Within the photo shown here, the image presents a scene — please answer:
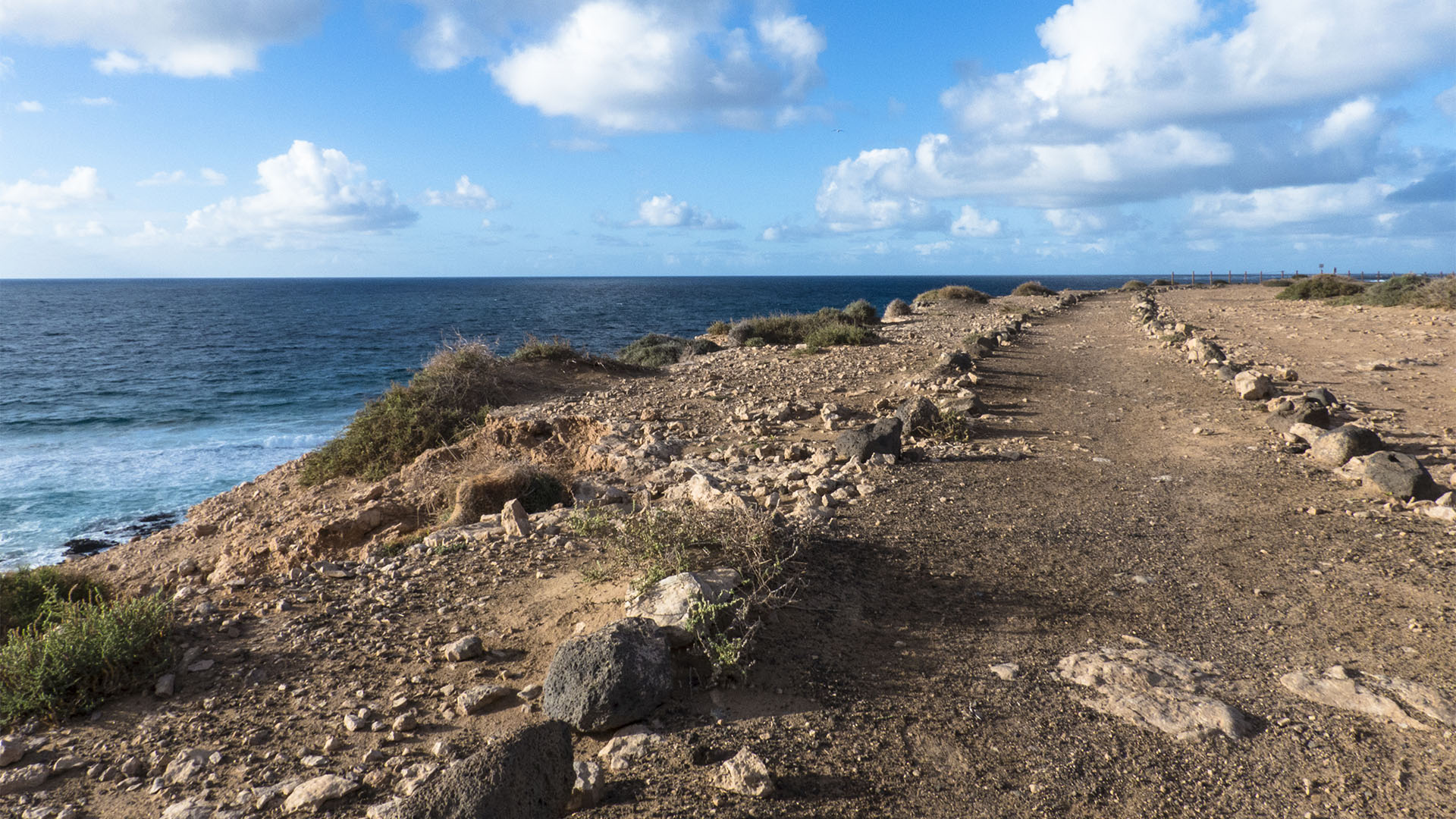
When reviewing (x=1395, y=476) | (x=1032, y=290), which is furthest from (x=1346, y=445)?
(x=1032, y=290)

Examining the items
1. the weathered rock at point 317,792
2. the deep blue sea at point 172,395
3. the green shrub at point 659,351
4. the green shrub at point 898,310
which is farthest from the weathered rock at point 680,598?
the green shrub at point 898,310

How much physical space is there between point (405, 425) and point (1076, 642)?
31.2 feet

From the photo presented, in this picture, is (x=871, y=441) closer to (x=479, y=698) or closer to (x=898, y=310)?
(x=479, y=698)

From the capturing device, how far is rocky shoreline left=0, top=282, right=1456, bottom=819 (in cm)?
293

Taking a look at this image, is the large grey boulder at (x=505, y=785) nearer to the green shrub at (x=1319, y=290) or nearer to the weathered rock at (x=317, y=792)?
the weathered rock at (x=317, y=792)

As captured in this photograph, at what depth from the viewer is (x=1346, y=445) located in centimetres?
714

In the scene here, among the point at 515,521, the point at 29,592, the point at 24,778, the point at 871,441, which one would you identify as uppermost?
the point at 871,441

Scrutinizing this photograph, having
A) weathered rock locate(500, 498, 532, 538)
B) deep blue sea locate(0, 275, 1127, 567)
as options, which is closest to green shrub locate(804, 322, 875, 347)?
deep blue sea locate(0, 275, 1127, 567)

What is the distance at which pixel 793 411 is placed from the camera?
10.2 metres

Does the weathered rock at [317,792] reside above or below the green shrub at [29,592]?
above

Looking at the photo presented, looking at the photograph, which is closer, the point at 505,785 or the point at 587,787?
the point at 505,785

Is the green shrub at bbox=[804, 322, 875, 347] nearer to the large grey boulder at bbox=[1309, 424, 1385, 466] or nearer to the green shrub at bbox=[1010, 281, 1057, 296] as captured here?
the large grey boulder at bbox=[1309, 424, 1385, 466]

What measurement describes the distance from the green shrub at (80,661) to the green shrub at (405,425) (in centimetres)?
615

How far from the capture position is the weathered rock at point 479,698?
3443 millimetres
